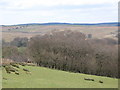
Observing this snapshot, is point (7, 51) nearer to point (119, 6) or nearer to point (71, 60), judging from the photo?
point (71, 60)

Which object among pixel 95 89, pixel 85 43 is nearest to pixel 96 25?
pixel 85 43

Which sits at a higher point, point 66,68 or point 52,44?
point 52,44

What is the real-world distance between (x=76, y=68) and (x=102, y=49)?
301 inches

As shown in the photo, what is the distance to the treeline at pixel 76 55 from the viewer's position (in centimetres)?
5588

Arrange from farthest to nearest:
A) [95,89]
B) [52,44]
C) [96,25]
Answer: [96,25]
[52,44]
[95,89]

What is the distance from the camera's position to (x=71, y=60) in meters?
59.4

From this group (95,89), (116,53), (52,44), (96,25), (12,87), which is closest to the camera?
(12,87)

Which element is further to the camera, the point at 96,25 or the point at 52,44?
the point at 96,25

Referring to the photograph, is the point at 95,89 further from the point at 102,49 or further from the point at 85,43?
the point at 85,43

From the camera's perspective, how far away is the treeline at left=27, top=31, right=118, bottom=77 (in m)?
55.9

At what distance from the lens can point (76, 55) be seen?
6041 cm

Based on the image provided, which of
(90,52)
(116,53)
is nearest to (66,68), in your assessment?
(90,52)

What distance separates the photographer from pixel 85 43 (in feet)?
201

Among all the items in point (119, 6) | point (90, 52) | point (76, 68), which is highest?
point (119, 6)
